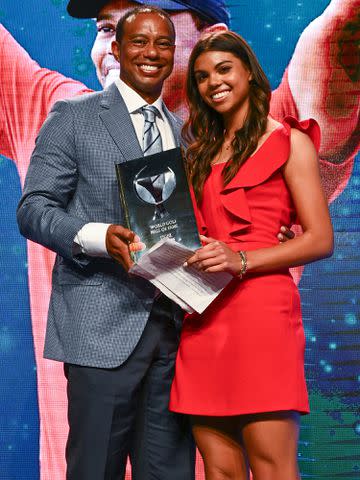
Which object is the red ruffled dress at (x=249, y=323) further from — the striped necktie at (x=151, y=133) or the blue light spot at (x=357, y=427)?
the blue light spot at (x=357, y=427)

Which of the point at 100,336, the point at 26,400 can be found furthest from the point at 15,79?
the point at 100,336

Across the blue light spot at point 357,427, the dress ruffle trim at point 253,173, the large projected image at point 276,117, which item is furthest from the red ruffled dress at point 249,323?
the blue light spot at point 357,427

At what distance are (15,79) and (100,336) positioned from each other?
4.63 ft

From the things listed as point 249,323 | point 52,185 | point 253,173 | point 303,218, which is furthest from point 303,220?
point 52,185

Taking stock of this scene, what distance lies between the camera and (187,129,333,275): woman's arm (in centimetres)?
179

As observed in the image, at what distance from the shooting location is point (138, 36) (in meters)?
2.05

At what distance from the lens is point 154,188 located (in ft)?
5.72

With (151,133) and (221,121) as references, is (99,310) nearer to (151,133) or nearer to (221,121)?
(151,133)

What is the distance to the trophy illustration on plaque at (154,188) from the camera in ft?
5.71

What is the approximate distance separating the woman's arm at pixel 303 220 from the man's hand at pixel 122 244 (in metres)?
0.17

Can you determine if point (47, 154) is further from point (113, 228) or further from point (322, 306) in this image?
point (322, 306)

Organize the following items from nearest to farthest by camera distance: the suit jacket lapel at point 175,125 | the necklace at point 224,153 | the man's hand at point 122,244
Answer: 1. the man's hand at point 122,244
2. the necklace at point 224,153
3. the suit jacket lapel at point 175,125

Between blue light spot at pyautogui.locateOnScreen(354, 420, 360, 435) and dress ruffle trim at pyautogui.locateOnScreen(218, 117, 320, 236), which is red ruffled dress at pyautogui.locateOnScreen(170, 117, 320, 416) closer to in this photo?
dress ruffle trim at pyautogui.locateOnScreen(218, 117, 320, 236)

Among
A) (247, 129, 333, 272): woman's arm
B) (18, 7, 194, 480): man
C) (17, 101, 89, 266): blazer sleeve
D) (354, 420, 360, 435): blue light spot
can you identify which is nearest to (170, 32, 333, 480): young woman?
(247, 129, 333, 272): woman's arm
